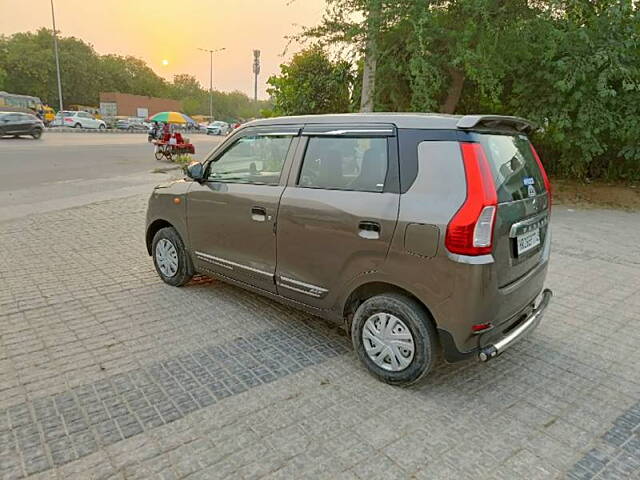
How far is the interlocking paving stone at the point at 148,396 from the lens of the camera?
7.85ft

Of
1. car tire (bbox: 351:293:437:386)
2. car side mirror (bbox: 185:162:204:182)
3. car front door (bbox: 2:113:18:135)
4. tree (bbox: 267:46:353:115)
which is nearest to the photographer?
car tire (bbox: 351:293:437:386)

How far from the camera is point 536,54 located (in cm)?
897

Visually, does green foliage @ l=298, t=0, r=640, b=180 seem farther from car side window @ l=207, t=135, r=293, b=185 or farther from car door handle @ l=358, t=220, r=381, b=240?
car door handle @ l=358, t=220, r=381, b=240

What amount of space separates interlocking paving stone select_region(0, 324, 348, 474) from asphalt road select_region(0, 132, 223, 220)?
20.3ft

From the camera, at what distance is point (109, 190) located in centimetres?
1045

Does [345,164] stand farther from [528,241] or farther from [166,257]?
[166,257]

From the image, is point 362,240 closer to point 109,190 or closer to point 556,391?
point 556,391

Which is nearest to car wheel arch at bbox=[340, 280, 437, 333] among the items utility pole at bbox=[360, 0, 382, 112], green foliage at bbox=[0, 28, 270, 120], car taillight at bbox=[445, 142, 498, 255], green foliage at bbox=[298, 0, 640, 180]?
car taillight at bbox=[445, 142, 498, 255]

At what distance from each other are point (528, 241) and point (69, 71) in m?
A: 69.9

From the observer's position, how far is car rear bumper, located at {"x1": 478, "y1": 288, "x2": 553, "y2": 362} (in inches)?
106

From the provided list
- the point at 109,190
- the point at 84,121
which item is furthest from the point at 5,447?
the point at 84,121

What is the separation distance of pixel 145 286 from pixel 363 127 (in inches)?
116

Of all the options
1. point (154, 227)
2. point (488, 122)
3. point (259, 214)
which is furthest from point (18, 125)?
point (488, 122)

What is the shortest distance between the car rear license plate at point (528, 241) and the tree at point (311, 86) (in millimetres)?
9462
